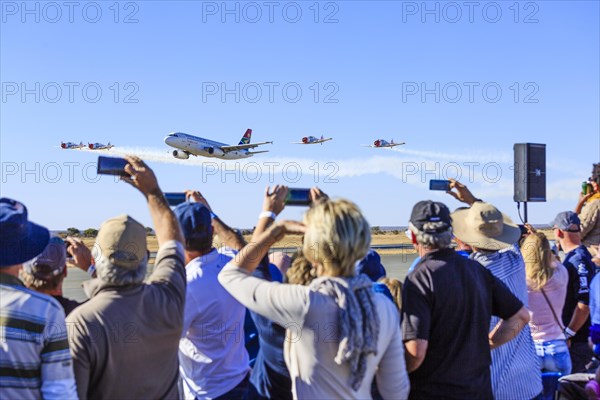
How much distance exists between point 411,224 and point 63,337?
2.02 meters

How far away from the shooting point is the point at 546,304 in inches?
199

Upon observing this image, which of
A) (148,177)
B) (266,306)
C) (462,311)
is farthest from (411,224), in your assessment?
(148,177)

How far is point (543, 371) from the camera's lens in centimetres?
504

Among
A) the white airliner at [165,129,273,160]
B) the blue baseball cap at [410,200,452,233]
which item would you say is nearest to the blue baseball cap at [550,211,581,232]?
the blue baseball cap at [410,200,452,233]

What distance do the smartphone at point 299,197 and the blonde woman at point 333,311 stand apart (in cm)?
64

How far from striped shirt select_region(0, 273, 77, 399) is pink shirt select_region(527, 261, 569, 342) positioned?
3.84 metres

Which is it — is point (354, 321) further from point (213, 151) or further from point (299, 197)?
point (213, 151)

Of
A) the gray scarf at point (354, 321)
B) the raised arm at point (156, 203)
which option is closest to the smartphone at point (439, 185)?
the gray scarf at point (354, 321)

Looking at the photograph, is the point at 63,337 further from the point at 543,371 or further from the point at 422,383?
the point at 543,371

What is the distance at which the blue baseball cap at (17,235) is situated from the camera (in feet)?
8.73

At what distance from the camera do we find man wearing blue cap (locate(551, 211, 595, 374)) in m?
5.57

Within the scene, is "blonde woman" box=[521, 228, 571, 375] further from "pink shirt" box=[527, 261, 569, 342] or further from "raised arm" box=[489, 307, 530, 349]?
"raised arm" box=[489, 307, 530, 349]

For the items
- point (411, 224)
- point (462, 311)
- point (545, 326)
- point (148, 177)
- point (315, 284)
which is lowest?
point (545, 326)

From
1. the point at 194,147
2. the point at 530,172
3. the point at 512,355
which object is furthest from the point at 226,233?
the point at 194,147
